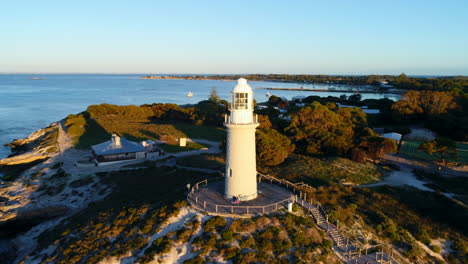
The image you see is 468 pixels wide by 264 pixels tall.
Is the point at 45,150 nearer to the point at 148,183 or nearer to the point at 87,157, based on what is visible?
the point at 87,157

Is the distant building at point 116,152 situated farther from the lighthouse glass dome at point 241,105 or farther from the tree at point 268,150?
the lighthouse glass dome at point 241,105

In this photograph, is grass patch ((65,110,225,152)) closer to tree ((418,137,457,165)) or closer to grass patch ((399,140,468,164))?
grass patch ((399,140,468,164))

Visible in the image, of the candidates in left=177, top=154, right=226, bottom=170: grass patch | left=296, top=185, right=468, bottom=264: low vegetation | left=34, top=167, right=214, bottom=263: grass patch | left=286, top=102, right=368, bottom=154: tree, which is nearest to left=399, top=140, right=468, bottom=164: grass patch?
left=286, top=102, right=368, bottom=154: tree

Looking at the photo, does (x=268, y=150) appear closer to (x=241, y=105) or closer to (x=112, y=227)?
(x=241, y=105)

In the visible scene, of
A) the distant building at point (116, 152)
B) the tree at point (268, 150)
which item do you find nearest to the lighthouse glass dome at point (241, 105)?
the tree at point (268, 150)

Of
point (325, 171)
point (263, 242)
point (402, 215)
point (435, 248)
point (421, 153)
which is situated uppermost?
point (263, 242)

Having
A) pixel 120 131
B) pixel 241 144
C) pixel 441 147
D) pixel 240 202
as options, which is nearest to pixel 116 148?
pixel 120 131
